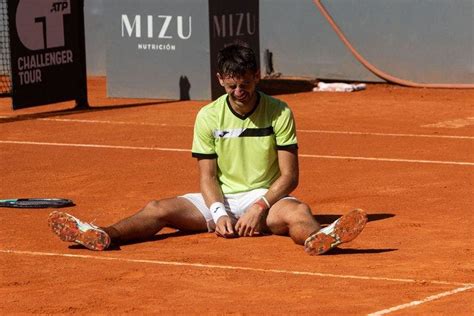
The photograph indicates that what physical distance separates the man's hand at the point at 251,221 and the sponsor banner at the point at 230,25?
32.9 ft

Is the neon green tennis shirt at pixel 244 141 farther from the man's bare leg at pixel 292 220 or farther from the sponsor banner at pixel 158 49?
the sponsor banner at pixel 158 49

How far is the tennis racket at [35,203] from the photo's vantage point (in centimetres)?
1042

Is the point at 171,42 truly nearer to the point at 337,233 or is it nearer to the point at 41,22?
the point at 41,22

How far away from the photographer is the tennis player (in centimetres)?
866

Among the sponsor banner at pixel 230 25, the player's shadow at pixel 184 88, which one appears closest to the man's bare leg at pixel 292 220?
the sponsor banner at pixel 230 25

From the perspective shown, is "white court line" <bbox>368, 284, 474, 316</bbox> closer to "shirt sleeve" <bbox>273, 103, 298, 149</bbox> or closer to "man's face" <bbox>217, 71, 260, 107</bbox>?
"shirt sleeve" <bbox>273, 103, 298, 149</bbox>

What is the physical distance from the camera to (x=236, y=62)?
8562 mm

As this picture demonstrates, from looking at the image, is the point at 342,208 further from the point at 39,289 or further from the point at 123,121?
the point at 123,121

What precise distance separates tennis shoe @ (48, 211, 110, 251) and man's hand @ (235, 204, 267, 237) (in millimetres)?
874

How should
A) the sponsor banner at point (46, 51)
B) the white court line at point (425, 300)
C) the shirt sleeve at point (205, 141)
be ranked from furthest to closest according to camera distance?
1. the sponsor banner at point (46, 51)
2. the shirt sleeve at point (205, 141)
3. the white court line at point (425, 300)

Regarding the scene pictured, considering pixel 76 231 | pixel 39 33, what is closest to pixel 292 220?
pixel 76 231

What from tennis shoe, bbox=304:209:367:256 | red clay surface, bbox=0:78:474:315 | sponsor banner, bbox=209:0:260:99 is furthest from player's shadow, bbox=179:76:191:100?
tennis shoe, bbox=304:209:367:256

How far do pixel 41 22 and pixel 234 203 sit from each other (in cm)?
964

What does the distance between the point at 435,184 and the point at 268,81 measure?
10646 mm
